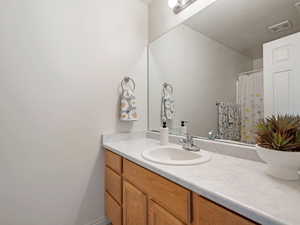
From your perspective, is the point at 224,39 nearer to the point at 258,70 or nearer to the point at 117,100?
the point at 258,70

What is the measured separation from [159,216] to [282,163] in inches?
24.2

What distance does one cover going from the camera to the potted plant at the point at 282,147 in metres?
0.63

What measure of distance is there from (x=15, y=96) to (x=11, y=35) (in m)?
0.43

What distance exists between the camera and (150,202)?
0.90m

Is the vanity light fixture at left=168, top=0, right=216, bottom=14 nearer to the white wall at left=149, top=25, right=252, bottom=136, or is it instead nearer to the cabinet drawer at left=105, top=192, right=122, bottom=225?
the white wall at left=149, top=25, right=252, bottom=136

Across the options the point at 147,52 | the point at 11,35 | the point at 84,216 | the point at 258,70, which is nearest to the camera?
the point at 258,70

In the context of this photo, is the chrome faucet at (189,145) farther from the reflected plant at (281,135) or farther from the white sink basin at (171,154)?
the reflected plant at (281,135)

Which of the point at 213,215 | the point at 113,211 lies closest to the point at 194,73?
the point at 213,215

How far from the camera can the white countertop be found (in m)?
0.46

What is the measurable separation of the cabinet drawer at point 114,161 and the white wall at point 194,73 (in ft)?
1.92

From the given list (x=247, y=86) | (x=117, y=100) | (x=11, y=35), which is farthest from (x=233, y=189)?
(x=11, y=35)

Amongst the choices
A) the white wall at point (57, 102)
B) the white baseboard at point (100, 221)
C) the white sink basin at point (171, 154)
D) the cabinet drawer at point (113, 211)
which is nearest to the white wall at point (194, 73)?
the white sink basin at point (171, 154)

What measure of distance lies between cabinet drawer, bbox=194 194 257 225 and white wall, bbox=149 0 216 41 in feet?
4.47

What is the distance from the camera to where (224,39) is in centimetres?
117
